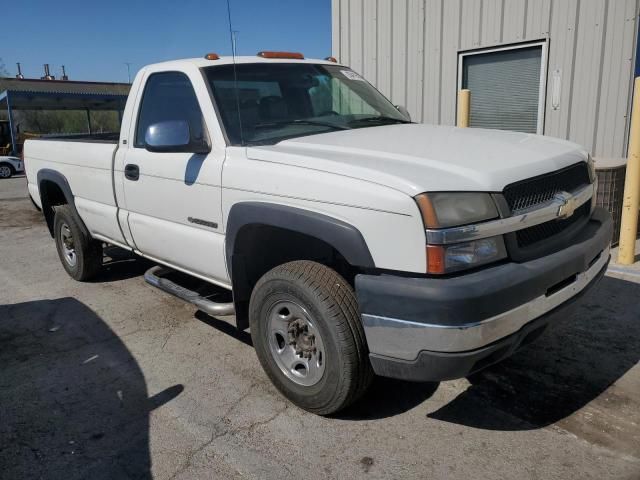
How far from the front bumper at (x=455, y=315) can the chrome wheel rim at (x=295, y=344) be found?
1.49ft

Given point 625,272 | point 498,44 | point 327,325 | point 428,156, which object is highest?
point 498,44

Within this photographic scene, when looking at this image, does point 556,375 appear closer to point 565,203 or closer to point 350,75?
point 565,203

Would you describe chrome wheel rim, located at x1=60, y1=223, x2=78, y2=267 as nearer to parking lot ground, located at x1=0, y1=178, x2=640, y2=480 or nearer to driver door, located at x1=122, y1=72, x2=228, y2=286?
parking lot ground, located at x1=0, y1=178, x2=640, y2=480

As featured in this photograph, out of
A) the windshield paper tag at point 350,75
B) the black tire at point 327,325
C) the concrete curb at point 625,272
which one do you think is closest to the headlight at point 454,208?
the black tire at point 327,325

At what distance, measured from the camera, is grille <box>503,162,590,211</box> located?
2.67 m

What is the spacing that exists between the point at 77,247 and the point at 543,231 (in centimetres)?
449

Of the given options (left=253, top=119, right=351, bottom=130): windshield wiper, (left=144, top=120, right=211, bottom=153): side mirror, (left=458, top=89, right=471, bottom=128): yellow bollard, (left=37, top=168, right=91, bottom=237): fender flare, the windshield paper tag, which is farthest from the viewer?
(left=458, top=89, right=471, bottom=128): yellow bollard

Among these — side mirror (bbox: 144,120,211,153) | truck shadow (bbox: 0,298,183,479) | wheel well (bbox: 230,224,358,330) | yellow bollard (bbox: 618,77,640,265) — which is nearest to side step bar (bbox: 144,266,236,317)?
wheel well (bbox: 230,224,358,330)

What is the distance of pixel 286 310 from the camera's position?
3191mm

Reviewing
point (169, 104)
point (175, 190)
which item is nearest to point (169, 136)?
point (175, 190)

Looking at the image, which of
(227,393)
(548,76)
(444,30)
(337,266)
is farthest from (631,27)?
(227,393)

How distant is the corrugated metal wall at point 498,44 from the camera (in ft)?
21.7

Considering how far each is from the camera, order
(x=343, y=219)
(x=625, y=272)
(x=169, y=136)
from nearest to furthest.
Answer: (x=343, y=219), (x=169, y=136), (x=625, y=272)

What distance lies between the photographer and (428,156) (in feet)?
9.31
